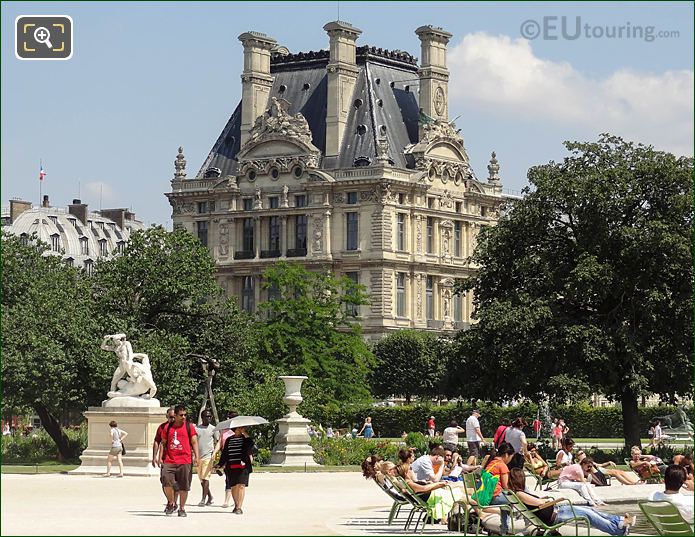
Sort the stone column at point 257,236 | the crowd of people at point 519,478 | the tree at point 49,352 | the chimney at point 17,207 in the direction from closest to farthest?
the crowd of people at point 519,478 < the tree at point 49,352 < the stone column at point 257,236 < the chimney at point 17,207

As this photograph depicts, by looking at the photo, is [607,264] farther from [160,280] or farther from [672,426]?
[672,426]

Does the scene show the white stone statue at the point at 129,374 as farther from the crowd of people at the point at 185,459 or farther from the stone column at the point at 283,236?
the stone column at the point at 283,236

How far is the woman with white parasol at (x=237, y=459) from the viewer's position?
28844mm

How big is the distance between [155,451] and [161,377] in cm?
2797

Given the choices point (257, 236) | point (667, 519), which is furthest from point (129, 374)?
point (257, 236)

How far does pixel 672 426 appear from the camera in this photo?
279ft

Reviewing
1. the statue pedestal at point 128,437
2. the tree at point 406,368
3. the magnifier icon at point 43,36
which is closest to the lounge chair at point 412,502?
the magnifier icon at point 43,36

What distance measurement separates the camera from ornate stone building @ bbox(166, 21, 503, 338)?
12256 centimetres

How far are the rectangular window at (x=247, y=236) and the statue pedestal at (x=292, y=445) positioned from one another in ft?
257

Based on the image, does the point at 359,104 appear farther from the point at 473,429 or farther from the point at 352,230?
the point at 473,429

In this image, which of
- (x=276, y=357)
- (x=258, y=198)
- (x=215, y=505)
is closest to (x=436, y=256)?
(x=258, y=198)

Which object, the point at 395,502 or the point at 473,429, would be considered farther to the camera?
the point at 473,429

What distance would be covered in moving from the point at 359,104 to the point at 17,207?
151 feet

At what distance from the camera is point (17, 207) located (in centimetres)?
15900
